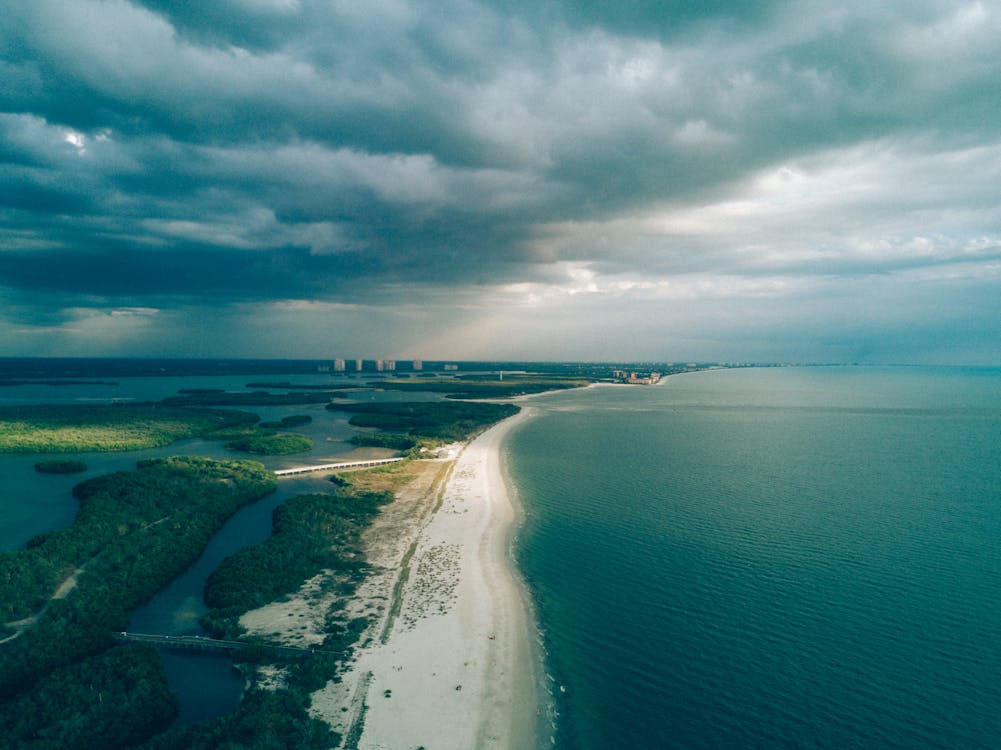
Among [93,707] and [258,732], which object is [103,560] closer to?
[93,707]

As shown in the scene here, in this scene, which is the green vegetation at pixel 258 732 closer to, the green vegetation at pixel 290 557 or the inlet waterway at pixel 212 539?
the inlet waterway at pixel 212 539

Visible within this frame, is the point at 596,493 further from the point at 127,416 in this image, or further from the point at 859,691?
the point at 127,416

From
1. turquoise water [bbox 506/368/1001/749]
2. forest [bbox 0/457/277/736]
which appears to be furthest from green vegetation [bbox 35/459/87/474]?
turquoise water [bbox 506/368/1001/749]

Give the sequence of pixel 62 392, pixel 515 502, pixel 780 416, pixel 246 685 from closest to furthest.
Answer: pixel 246 685
pixel 515 502
pixel 780 416
pixel 62 392

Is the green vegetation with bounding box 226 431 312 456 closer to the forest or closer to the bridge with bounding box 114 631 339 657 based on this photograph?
the forest

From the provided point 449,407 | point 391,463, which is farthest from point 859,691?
point 449,407

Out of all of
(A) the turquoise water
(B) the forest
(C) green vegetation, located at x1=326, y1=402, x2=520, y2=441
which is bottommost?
(A) the turquoise water
